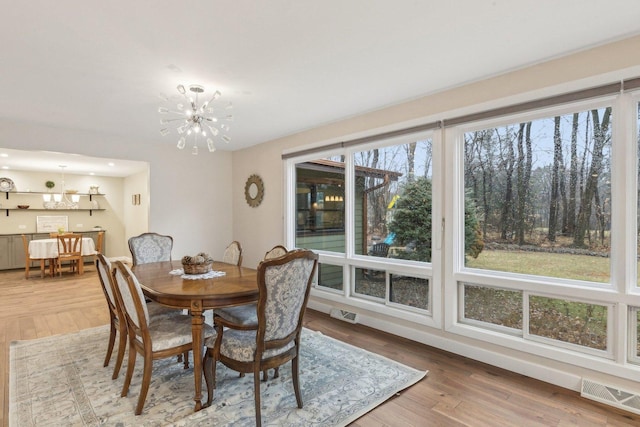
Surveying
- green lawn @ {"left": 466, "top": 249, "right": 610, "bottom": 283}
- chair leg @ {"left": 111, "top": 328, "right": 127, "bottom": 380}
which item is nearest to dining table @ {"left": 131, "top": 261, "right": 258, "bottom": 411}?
chair leg @ {"left": 111, "top": 328, "right": 127, "bottom": 380}

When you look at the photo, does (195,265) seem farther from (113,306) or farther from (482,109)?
(482,109)

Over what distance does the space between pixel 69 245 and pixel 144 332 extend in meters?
6.11

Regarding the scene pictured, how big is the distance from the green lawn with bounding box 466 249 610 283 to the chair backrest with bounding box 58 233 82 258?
7.43 meters

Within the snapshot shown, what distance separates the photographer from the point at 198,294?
2.18 m

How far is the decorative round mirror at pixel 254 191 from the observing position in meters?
5.39

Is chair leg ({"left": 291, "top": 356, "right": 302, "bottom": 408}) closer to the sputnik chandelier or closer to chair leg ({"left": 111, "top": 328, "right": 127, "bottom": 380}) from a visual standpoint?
chair leg ({"left": 111, "top": 328, "right": 127, "bottom": 380})

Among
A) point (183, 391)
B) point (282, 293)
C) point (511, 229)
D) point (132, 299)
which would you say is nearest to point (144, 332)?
point (132, 299)

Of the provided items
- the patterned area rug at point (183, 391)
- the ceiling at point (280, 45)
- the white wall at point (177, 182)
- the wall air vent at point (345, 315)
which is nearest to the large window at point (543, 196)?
the ceiling at point (280, 45)

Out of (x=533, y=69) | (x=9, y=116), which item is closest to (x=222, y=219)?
(x=9, y=116)

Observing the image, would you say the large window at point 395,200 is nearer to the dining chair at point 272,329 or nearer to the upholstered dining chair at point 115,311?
the dining chair at point 272,329

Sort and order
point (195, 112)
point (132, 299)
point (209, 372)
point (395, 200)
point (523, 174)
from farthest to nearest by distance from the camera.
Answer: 1. point (395, 200)
2. point (195, 112)
3. point (523, 174)
4. point (209, 372)
5. point (132, 299)

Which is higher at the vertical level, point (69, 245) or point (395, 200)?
point (395, 200)

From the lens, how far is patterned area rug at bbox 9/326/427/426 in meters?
2.06

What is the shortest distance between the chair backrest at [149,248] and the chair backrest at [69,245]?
4.08 m
